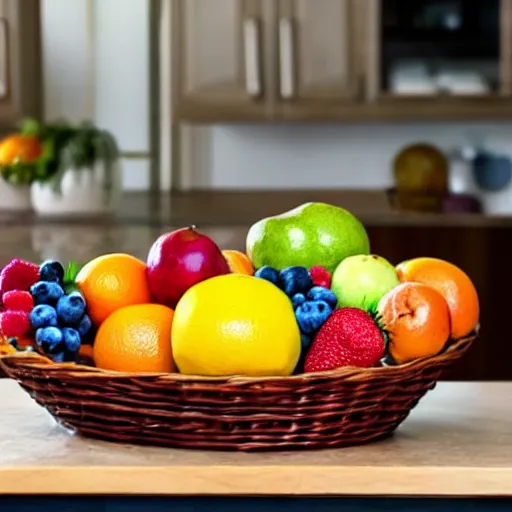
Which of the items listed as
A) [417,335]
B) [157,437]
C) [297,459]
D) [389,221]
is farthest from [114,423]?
[389,221]

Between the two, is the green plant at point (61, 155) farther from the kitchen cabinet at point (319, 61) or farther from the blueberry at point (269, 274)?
the blueberry at point (269, 274)

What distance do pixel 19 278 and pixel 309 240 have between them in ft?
0.91

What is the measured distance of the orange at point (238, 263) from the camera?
1.17m

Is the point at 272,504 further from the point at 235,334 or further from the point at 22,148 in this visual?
the point at 22,148

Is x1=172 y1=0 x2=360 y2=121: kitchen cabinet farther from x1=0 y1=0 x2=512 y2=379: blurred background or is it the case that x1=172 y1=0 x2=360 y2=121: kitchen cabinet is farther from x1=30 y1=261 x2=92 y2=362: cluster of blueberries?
x1=30 y1=261 x2=92 y2=362: cluster of blueberries

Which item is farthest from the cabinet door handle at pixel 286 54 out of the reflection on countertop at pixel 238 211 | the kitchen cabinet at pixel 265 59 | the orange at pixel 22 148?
the orange at pixel 22 148

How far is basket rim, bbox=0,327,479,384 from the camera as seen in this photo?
99 centimetres

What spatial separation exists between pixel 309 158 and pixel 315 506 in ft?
9.72

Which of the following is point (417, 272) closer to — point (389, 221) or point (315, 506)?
point (315, 506)

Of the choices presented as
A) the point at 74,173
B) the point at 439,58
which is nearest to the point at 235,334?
the point at 74,173

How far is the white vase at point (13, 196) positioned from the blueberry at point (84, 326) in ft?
8.26

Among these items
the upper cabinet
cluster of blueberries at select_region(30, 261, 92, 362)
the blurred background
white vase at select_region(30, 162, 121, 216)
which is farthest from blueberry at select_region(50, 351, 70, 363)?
the upper cabinet

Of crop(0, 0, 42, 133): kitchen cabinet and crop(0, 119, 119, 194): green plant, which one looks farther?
crop(0, 0, 42, 133): kitchen cabinet

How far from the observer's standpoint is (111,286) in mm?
1104
